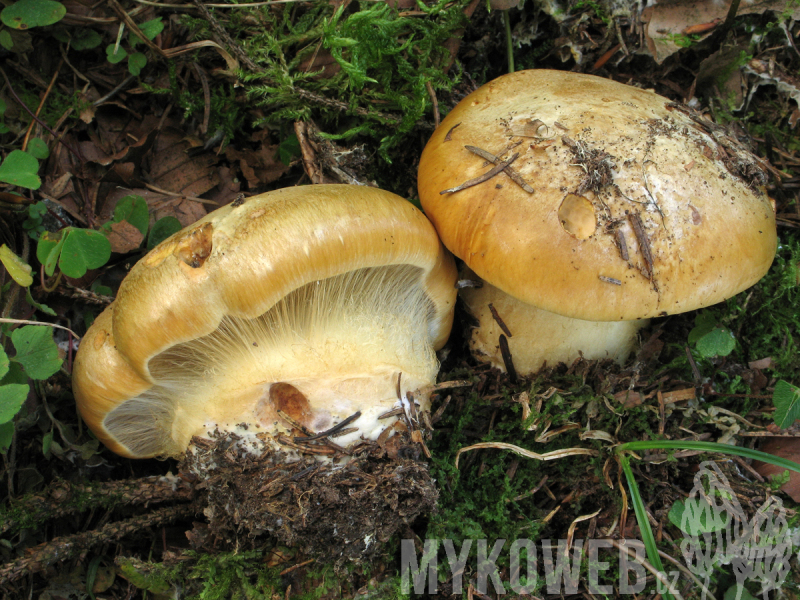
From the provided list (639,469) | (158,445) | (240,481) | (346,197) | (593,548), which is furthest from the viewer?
(158,445)

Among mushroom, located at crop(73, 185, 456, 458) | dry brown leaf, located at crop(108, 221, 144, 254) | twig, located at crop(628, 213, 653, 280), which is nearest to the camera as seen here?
mushroom, located at crop(73, 185, 456, 458)

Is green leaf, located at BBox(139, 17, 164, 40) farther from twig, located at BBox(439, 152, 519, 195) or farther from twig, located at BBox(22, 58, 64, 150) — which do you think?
twig, located at BBox(439, 152, 519, 195)

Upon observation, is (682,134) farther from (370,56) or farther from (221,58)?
(221,58)

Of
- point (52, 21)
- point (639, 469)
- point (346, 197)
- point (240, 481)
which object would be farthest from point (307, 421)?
point (52, 21)

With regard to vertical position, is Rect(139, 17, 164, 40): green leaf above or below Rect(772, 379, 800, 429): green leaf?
above

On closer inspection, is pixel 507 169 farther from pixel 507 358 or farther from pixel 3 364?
pixel 3 364

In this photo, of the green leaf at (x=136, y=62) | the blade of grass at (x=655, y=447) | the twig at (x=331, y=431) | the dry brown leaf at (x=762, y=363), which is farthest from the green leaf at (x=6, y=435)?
the dry brown leaf at (x=762, y=363)

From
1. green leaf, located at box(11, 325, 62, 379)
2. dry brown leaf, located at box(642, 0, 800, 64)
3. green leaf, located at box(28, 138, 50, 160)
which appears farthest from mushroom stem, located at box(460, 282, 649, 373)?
green leaf, located at box(28, 138, 50, 160)
